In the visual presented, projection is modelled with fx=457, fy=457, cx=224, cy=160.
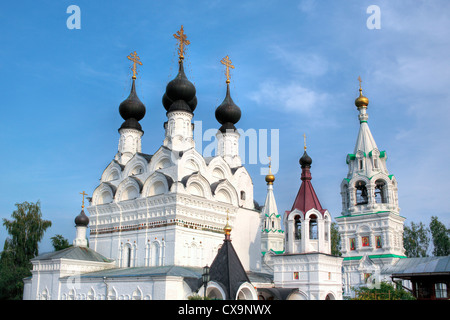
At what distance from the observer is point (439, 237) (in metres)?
31.5

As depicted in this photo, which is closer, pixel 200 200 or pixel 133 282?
pixel 133 282

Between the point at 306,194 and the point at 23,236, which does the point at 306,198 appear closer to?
the point at 306,194

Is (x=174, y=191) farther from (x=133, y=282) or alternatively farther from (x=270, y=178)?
(x=270, y=178)

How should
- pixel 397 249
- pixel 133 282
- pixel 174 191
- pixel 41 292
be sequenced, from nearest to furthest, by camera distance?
pixel 133 282
pixel 174 191
pixel 41 292
pixel 397 249

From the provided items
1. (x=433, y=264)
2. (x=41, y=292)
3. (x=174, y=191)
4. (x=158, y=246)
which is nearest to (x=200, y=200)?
(x=174, y=191)

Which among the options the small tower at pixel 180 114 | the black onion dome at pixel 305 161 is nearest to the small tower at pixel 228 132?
the small tower at pixel 180 114

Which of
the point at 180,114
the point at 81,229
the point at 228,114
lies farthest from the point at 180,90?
the point at 81,229

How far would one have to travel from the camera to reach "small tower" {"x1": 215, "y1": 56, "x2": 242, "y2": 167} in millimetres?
22234

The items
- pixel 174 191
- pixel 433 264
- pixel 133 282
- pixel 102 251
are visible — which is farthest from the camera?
pixel 102 251

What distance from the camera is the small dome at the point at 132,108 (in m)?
23.0

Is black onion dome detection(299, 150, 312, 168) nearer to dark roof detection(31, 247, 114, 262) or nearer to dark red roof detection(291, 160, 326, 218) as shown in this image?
dark red roof detection(291, 160, 326, 218)

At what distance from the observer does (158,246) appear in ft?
59.4
